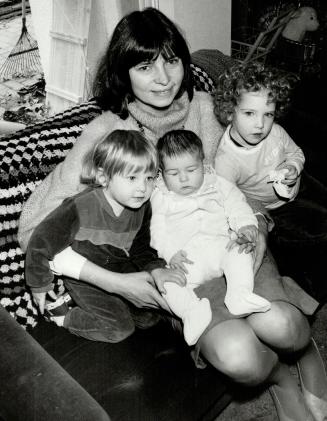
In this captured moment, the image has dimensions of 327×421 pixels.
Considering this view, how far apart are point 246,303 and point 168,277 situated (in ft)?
0.86

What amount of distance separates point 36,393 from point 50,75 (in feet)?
6.26

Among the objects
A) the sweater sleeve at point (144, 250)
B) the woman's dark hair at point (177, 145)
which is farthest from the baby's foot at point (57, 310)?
the woman's dark hair at point (177, 145)

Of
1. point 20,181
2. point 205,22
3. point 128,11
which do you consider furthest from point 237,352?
point 205,22

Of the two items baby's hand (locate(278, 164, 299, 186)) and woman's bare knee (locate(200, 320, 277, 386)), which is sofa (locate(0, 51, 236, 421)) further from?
baby's hand (locate(278, 164, 299, 186))

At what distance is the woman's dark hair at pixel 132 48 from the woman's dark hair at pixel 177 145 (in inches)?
10.2

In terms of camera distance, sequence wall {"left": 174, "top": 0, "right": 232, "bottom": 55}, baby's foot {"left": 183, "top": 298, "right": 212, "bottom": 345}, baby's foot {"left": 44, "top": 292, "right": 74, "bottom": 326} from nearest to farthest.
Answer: baby's foot {"left": 183, "top": 298, "right": 212, "bottom": 345} → baby's foot {"left": 44, "top": 292, "right": 74, "bottom": 326} → wall {"left": 174, "top": 0, "right": 232, "bottom": 55}

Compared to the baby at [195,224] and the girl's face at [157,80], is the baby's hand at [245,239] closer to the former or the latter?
the baby at [195,224]

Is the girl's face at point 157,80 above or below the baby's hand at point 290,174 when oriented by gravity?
above

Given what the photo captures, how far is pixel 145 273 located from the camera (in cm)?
154

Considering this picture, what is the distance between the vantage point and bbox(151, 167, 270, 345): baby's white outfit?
1.40 metres

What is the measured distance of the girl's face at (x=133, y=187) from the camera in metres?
1.47

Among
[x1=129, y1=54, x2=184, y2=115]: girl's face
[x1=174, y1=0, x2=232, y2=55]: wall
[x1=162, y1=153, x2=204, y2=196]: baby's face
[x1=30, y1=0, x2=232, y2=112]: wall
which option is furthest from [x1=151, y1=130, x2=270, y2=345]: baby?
[x1=174, y1=0, x2=232, y2=55]: wall

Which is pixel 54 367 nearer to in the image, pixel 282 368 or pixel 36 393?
pixel 36 393

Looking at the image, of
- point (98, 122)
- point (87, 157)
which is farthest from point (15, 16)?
point (87, 157)
